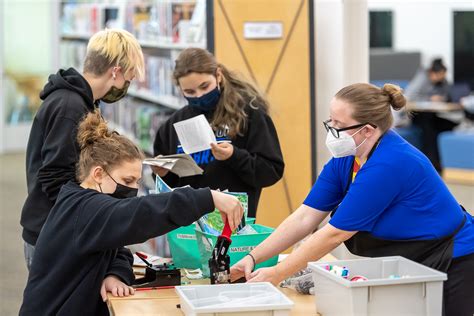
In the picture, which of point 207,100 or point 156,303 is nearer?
point 156,303

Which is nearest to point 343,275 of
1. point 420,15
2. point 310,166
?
point 310,166

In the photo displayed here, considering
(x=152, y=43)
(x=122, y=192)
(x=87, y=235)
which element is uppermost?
(x=152, y=43)

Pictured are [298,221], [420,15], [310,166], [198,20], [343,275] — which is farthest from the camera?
[420,15]

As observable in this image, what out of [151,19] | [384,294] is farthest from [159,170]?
[151,19]

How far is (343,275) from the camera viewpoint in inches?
98.0

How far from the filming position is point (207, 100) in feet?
12.7

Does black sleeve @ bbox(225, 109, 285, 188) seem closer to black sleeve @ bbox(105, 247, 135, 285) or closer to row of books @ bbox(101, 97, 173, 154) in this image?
black sleeve @ bbox(105, 247, 135, 285)

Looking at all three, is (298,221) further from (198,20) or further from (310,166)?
(198,20)

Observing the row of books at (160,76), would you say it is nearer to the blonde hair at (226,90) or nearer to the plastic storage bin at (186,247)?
the blonde hair at (226,90)

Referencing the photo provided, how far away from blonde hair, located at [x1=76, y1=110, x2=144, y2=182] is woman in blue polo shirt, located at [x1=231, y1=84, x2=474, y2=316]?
0.60 meters

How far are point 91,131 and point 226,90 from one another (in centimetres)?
115

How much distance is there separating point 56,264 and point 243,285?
0.64m

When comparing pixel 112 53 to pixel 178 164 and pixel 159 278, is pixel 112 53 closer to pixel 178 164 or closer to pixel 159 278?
pixel 178 164

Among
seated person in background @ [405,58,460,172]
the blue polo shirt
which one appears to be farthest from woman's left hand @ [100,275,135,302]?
seated person in background @ [405,58,460,172]
